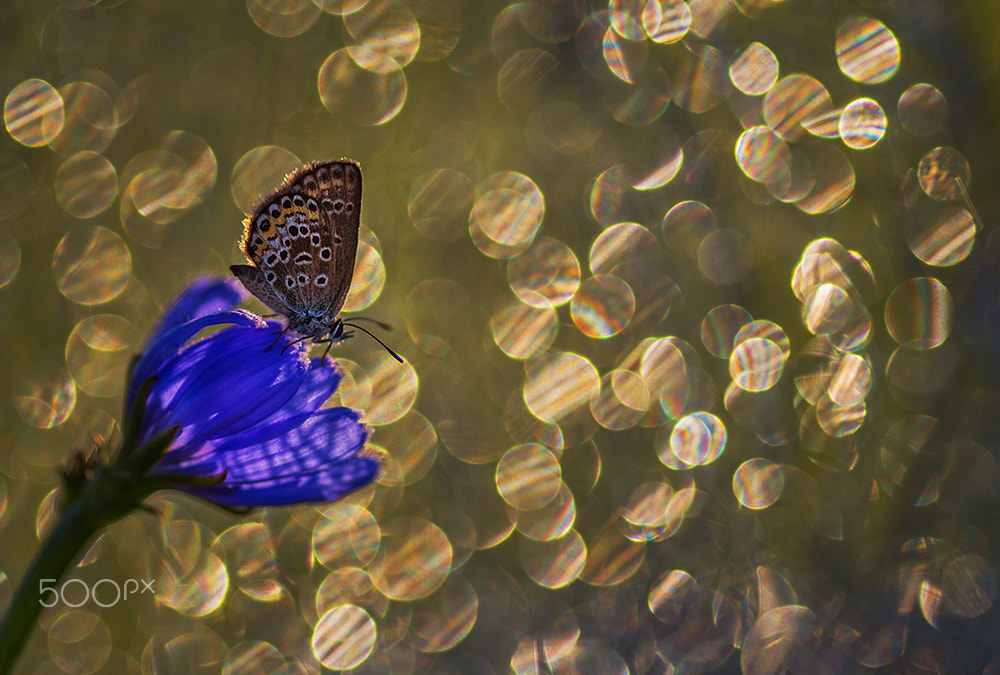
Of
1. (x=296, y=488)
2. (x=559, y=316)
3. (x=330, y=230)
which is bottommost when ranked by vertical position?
(x=559, y=316)

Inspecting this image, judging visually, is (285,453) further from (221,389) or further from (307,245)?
(307,245)

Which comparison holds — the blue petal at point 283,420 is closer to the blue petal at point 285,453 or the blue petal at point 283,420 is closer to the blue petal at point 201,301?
the blue petal at point 285,453

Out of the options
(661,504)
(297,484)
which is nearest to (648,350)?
(661,504)

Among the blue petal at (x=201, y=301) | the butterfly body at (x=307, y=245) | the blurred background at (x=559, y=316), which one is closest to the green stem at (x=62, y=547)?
the blue petal at (x=201, y=301)

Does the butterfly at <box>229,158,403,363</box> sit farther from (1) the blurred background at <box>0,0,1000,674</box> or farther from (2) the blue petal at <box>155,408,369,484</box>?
(1) the blurred background at <box>0,0,1000,674</box>

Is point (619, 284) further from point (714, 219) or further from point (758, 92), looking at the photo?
point (758, 92)

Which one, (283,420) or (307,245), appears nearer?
(283,420)

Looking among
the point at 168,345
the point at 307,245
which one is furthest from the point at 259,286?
the point at 168,345
